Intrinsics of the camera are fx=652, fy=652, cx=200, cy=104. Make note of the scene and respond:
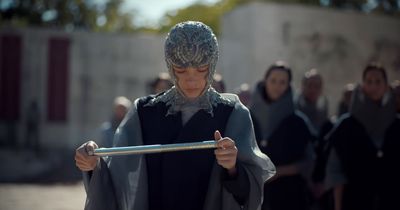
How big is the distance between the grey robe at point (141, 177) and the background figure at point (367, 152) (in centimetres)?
208

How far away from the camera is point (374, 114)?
465 centimetres

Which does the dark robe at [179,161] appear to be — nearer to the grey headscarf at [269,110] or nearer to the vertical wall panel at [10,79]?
the grey headscarf at [269,110]

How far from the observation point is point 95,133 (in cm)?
1931

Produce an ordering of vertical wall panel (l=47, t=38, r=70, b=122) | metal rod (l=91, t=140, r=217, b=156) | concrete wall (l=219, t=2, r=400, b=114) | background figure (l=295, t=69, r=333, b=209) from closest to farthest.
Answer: metal rod (l=91, t=140, r=217, b=156), background figure (l=295, t=69, r=333, b=209), concrete wall (l=219, t=2, r=400, b=114), vertical wall panel (l=47, t=38, r=70, b=122)

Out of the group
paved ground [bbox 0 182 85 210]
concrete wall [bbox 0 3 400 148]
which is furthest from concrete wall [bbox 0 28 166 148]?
paved ground [bbox 0 182 85 210]

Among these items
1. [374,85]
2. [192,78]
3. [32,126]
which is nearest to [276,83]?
[374,85]

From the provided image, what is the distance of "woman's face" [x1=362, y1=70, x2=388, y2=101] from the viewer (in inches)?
185

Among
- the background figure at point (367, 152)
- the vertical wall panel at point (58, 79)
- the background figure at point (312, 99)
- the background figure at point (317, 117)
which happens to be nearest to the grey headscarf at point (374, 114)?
the background figure at point (367, 152)

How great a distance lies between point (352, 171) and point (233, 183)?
2.30 m

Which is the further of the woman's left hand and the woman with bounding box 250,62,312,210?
the woman with bounding box 250,62,312,210

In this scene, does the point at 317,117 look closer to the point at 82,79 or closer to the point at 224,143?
the point at 224,143

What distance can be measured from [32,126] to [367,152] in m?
15.7

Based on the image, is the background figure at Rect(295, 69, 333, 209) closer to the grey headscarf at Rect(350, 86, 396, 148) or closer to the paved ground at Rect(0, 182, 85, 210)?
the grey headscarf at Rect(350, 86, 396, 148)

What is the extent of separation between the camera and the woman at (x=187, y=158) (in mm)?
2551
